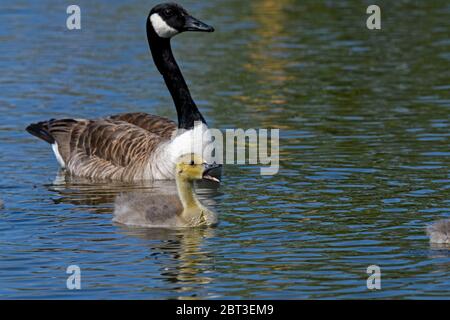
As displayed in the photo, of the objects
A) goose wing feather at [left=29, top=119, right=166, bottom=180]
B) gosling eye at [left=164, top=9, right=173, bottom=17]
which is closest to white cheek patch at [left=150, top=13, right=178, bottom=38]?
gosling eye at [left=164, top=9, right=173, bottom=17]

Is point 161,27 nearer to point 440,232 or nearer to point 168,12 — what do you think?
Result: point 168,12

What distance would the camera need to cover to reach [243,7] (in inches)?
1144

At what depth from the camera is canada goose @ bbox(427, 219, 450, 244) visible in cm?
1131

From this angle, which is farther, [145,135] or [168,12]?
[168,12]

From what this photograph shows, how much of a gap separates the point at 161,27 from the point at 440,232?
5.70 meters

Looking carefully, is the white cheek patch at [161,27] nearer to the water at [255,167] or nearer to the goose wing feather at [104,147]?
the goose wing feather at [104,147]

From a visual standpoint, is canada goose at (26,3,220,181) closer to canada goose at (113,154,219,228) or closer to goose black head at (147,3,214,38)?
goose black head at (147,3,214,38)

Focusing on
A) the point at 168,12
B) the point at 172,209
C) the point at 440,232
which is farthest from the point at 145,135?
the point at 440,232

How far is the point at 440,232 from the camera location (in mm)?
11344

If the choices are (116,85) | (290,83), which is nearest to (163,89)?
(116,85)

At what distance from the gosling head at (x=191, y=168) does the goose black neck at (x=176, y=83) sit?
2156 mm

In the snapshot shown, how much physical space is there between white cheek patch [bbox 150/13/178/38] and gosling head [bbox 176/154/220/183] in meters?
3.23

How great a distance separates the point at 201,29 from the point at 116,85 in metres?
5.38

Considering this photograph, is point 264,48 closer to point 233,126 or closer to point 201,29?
A: point 233,126
